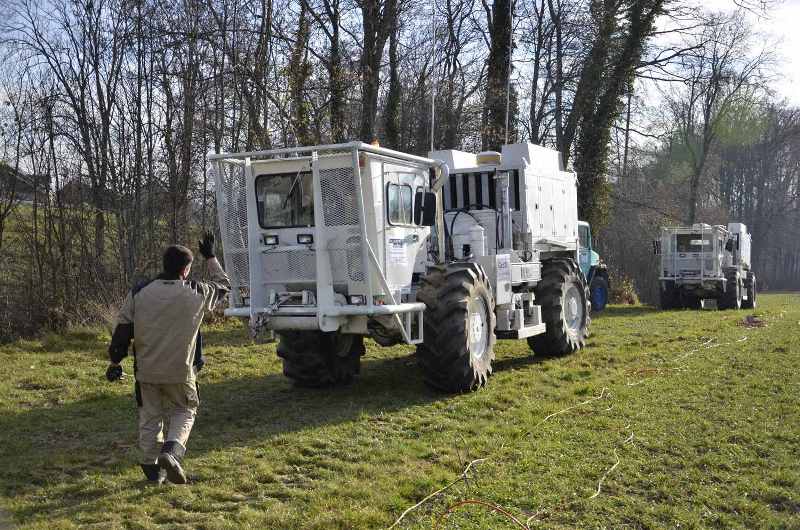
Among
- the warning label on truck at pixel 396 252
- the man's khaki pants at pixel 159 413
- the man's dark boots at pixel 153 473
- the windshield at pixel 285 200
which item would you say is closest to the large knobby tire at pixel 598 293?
the warning label on truck at pixel 396 252

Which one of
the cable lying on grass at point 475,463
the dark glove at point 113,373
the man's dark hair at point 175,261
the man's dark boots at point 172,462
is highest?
the man's dark hair at point 175,261

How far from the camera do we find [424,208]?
9.64 metres

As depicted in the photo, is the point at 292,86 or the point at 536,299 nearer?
the point at 536,299

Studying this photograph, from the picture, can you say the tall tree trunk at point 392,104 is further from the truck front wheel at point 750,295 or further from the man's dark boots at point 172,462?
the man's dark boots at point 172,462

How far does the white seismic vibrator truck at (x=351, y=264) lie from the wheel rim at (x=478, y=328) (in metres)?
0.02

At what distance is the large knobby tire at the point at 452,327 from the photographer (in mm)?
8930

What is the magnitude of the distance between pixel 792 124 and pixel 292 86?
52637 mm

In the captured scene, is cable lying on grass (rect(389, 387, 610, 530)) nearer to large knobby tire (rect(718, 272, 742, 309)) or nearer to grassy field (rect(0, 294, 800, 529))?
grassy field (rect(0, 294, 800, 529))

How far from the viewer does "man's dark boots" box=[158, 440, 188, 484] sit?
5.71 m

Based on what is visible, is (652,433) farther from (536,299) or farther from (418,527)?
(536,299)

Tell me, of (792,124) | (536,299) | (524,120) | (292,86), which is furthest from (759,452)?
(792,124)

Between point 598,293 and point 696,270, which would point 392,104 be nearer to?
point 598,293

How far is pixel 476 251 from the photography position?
1055 cm

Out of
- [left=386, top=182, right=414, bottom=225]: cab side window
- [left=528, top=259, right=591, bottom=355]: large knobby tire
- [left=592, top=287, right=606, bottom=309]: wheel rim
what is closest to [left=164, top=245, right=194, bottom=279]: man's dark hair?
[left=386, top=182, right=414, bottom=225]: cab side window
